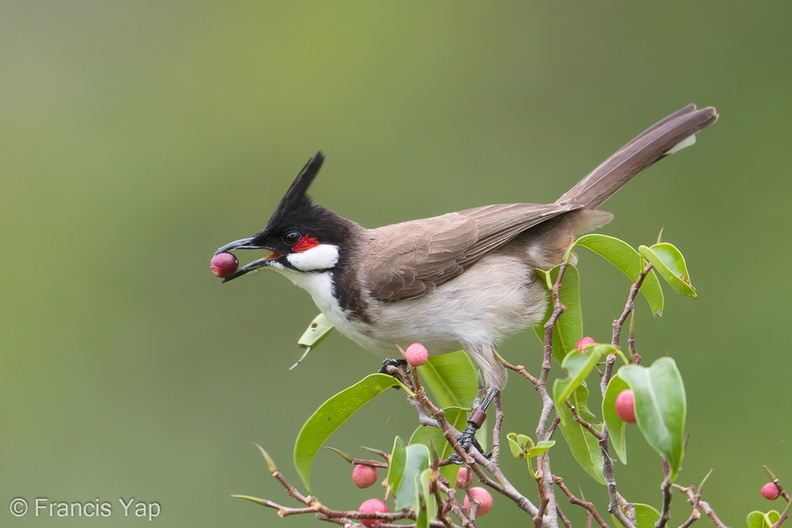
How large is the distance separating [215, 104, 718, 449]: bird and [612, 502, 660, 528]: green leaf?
0.74 meters

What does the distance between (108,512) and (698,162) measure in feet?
10.7

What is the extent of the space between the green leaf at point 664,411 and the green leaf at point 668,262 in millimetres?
530

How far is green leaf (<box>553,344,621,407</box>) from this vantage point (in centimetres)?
157

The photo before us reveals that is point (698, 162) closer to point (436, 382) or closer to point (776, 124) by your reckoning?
point (776, 124)

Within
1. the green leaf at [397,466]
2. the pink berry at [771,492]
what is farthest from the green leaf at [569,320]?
the green leaf at [397,466]

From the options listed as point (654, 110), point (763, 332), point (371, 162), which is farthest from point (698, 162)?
point (371, 162)

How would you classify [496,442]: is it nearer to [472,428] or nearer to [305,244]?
[472,428]

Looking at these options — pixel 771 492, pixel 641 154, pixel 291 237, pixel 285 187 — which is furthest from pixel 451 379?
pixel 285 187

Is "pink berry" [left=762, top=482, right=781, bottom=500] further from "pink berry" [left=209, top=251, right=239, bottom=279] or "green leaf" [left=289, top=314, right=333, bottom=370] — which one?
"pink berry" [left=209, top=251, right=239, bottom=279]

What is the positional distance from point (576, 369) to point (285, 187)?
389 centimetres

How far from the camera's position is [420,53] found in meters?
6.17

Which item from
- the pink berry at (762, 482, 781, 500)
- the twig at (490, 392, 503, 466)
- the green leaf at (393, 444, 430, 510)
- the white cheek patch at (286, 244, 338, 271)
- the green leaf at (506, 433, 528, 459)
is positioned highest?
the white cheek patch at (286, 244, 338, 271)

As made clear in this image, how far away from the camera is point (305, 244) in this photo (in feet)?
10.0

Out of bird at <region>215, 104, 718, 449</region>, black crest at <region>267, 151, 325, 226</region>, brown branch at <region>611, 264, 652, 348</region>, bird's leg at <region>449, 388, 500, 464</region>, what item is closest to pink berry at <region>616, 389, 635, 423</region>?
brown branch at <region>611, 264, 652, 348</region>
